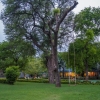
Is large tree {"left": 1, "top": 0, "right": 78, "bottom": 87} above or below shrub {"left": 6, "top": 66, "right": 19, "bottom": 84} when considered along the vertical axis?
above

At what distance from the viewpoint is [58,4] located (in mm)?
31672

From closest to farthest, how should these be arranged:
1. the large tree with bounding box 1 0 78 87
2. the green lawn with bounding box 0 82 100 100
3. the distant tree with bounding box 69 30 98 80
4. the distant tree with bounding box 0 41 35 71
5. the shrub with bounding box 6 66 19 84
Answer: the green lawn with bounding box 0 82 100 100 → the large tree with bounding box 1 0 78 87 → the shrub with bounding box 6 66 19 84 → the distant tree with bounding box 0 41 35 71 → the distant tree with bounding box 69 30 98 80

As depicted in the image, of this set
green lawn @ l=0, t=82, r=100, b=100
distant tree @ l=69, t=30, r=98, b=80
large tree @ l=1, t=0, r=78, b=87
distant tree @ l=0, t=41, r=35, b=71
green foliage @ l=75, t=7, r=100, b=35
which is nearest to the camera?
green lawn @ l=0, t=82, r=100, b=100

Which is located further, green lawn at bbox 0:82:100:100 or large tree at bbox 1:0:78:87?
large tree at bbox 1:0:78:87

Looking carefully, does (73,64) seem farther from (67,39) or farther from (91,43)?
(67,39)

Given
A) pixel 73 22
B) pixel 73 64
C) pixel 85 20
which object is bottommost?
pixel 73 64

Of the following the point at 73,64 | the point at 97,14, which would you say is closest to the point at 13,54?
the point at 73,64

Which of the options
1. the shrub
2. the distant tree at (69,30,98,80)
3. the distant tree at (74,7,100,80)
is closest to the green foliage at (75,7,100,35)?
the distant tree at (74,7,100,80)

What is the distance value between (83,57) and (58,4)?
12414mm

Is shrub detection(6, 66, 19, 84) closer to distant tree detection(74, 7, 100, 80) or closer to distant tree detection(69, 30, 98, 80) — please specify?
distant tree detection(69, 30, 98, 80)

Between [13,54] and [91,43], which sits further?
[13,54]

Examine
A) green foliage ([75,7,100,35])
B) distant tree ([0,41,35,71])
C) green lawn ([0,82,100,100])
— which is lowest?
green lawn ([0,82,100,100])

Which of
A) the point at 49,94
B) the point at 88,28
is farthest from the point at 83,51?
the point at 49,94

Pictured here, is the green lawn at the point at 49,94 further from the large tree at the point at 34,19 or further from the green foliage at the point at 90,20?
the green foliage at the point at 90,20
